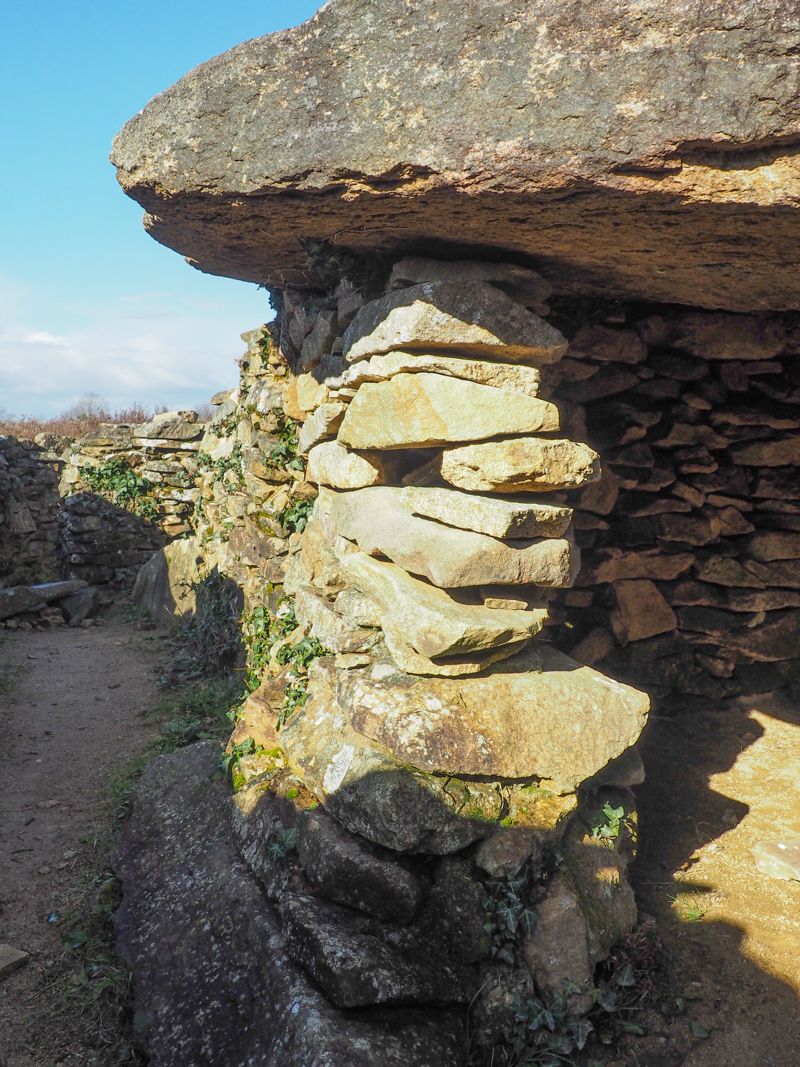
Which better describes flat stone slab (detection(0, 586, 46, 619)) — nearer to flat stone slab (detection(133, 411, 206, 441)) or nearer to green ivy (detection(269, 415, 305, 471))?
flat stone slab (detection(133, 411, 206, 441))

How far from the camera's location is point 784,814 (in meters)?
3.65

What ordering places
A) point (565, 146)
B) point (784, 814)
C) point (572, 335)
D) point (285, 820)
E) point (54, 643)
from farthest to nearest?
point (54, 643) < point (572, 335) < point (784, 814) < point (285, 820) < point (565, 146)

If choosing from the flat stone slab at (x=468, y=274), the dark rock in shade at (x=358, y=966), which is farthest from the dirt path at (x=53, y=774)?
the flat stone slab at (x=468, y=274)

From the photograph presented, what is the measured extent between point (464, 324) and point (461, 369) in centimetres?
17

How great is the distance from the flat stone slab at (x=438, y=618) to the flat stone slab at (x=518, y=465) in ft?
1.50

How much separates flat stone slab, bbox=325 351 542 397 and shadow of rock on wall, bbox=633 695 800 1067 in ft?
7.38

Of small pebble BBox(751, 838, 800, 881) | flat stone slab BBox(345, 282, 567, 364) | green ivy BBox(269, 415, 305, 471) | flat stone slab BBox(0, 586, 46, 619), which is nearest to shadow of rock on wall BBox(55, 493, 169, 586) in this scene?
flat stone slab BBox(0, 586, 46, 619)

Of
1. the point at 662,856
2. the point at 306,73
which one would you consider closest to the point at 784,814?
the point at 662,856

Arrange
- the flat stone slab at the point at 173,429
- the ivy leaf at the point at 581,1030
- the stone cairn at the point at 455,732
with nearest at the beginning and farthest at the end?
1. the ivy leaf at the point at 581,1030
2. the stone cairn at the point at 455,732
3. the flat stone slab at the point at 173,429

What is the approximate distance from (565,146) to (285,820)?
265 centimetres

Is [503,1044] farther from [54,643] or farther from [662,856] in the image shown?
[54,643]

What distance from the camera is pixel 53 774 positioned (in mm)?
4750

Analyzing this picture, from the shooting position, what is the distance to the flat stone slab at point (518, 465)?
2.75m

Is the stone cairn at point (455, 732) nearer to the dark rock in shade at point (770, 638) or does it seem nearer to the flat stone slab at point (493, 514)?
the flat stone slab at point (493, 514)
